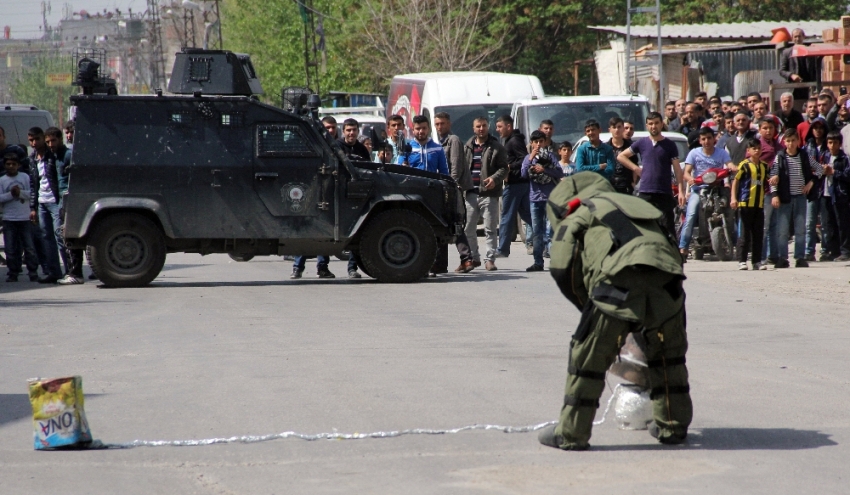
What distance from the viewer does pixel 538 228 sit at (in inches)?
592

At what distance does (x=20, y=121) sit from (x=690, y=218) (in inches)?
579

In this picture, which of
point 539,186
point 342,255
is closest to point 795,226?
point 539,186

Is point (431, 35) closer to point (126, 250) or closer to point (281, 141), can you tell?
point (281, 141)

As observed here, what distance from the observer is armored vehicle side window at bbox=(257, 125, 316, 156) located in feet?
45.2

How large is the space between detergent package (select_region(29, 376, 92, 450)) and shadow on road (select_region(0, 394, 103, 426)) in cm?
87

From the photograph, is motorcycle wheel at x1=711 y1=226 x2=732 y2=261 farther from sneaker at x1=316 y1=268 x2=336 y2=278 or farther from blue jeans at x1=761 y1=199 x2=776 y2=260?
sneaker at x1=316 y1=268 x2=336 y2=278

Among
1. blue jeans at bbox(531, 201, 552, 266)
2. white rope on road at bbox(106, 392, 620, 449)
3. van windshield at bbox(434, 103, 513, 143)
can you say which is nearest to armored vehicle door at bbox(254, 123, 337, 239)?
blue jeans at bbox(531, 201, 552, 266)

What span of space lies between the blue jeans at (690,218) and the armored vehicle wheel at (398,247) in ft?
12.7

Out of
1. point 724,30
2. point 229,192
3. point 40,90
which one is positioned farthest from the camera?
point 40,90

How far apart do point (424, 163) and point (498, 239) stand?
8.13ft

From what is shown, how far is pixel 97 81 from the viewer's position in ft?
45.4

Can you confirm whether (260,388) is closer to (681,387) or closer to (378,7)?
(681,387)

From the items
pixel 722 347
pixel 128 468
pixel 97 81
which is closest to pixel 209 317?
pixel 97 81

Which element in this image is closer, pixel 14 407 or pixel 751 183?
pixel 14 407
